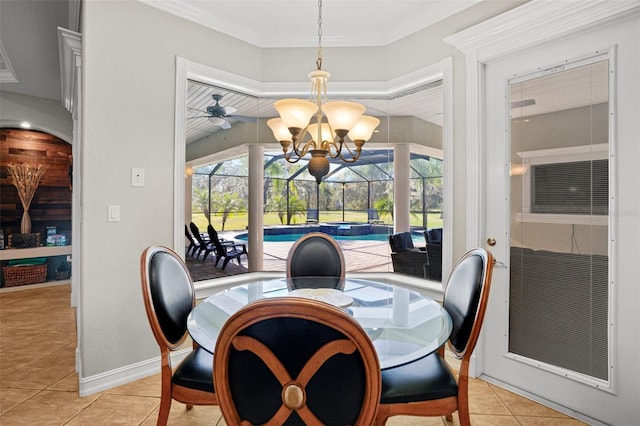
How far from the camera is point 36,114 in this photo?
5016 millimetres

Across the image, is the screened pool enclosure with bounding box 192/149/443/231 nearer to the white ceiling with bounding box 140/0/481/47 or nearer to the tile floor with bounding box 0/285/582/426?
the white ceiling with bounding box 140/0/481/47

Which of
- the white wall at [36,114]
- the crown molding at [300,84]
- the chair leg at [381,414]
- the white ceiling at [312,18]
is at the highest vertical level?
the white ceiling at [312,18]

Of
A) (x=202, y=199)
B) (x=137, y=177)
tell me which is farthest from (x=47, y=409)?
(x=202, y=199)

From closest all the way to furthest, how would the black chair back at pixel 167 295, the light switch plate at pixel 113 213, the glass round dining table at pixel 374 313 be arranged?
the glass round dining table at pixel 374 313, the black chair back at pixel 167 295, the light switch plate at pixel 113 213

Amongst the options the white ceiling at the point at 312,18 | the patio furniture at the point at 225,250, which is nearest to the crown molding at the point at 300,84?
the white ceiling at the point at 312,18

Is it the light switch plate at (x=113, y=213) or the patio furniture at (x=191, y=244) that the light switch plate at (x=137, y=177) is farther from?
the patio furniture at (x=191, y=244)

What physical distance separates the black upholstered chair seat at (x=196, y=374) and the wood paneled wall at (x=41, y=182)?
506 centimetres

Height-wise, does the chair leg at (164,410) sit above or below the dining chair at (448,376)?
below

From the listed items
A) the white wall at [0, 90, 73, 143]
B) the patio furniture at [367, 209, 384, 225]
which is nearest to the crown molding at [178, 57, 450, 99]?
the patio furniture at [367, 209, 384, 225]

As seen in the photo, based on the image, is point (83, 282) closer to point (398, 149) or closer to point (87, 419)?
point (87, 419)

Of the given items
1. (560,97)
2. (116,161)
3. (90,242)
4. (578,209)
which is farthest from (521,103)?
(90,242)

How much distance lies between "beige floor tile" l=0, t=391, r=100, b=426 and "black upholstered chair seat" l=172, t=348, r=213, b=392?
1.01 metres

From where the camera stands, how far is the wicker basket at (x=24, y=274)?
17.0ft

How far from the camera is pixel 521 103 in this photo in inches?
94.0
